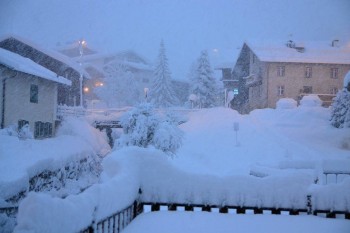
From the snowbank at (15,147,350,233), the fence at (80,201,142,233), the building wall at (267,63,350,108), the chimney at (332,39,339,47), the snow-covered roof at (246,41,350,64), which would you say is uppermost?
the chimney at (332,39,339,47)

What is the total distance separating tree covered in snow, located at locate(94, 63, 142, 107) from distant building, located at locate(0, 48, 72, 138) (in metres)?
23.3

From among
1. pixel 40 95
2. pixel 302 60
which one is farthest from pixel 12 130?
pixel 302 60

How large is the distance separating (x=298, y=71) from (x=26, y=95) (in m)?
27.1

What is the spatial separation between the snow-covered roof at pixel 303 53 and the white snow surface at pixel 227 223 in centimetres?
3239

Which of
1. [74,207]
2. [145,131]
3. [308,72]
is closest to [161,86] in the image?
[308,72]

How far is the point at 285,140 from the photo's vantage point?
2552 centimetres

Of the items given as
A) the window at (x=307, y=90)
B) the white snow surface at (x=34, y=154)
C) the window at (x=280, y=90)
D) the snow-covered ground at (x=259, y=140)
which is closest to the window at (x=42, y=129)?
the white snow surface at (x=34, y=154)

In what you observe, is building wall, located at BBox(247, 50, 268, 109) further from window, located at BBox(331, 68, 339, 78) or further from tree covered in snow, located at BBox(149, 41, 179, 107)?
tree covered in snow, located at BBox(149, 41, 179, 107)

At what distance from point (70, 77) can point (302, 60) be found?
23496mm

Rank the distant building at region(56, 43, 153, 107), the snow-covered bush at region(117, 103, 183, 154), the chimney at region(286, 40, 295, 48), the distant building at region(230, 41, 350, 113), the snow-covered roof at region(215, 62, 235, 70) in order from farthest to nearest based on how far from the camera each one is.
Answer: the distant building at region(56, 43, 153, 107)
the snow-covered roof at region(215, 62, 235, 70)
the chimney at region(286, 40, 295, 48)
the distant building at region(230, 41, 350, 113)
the snow-covered bush at region(117, 103, 183, 154)

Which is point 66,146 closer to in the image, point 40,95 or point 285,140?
point 40,95

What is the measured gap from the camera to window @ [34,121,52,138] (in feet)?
77.8

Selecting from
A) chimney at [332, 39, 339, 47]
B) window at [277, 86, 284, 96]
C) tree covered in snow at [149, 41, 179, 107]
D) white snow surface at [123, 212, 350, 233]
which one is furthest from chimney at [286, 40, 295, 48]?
white snow surface at [123, 212, 350, 233]

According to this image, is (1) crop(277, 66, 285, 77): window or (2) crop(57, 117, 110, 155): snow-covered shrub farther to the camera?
(1) crop(277, 66, 285, 77): window
